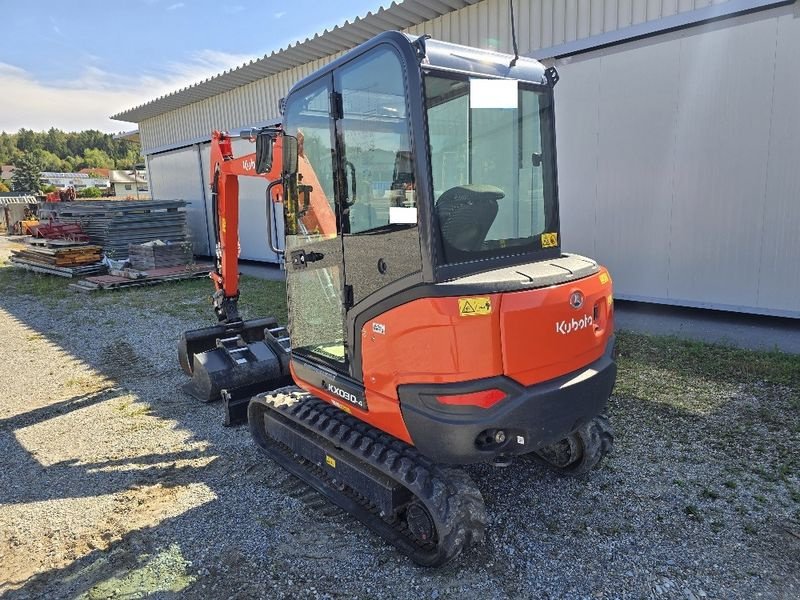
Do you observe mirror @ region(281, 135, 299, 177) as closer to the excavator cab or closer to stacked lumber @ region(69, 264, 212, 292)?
the excavator cab

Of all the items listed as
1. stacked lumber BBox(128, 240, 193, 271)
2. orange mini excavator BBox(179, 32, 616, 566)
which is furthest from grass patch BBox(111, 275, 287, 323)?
orange mini excavator BBox(179, 32, 616, 566)

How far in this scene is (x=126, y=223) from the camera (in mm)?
14531

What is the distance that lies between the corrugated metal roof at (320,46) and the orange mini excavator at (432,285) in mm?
6555

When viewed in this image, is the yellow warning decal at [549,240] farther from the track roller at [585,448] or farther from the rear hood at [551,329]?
the track roller at [585,448]

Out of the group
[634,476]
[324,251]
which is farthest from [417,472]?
[634,476]

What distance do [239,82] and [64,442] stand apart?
39.0ft

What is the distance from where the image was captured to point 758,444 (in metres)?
4.32

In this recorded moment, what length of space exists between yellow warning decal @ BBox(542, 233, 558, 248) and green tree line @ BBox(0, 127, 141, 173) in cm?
13010

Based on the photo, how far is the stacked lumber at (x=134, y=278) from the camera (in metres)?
12.3

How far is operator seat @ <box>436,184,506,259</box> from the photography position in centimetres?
281

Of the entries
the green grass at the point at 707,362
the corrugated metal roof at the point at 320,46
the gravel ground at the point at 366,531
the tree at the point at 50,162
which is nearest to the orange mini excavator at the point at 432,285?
the gravel ground at the point at 366,531

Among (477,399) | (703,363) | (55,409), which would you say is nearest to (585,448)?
(477,399)

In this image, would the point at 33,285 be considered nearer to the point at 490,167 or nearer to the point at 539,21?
the point at 539,21

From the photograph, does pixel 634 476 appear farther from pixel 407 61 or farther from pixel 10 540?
pixel 10 540
